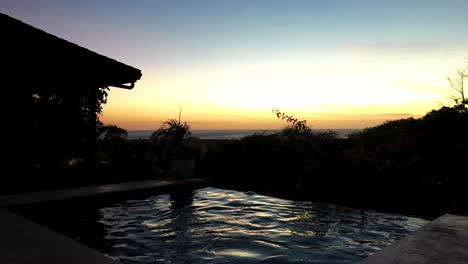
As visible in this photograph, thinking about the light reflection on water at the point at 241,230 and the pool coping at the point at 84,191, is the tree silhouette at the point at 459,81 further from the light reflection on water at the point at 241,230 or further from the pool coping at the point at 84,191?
the pool coping at the point at 84,191

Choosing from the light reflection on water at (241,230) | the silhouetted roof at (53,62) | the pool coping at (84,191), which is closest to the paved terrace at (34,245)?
the pool coping at (84,191)

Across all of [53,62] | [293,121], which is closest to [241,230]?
[53,62]

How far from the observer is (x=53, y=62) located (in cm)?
940

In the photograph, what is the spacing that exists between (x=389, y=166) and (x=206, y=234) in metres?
6.96

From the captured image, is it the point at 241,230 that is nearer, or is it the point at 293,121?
the point at 241,230

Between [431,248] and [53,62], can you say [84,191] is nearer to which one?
[53,62]

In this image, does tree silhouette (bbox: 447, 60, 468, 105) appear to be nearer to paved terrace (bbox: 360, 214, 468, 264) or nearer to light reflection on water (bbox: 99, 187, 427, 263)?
light reflection on water (bbox: 99, 187, 427, 263)

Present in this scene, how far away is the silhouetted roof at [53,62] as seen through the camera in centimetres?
803

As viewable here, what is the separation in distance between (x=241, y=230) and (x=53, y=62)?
6836 mm

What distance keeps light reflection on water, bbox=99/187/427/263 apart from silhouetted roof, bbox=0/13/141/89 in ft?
12.6

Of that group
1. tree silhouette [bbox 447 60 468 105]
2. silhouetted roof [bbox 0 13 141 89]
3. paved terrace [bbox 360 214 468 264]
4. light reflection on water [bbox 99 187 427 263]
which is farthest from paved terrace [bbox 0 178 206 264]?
tree silhouette [bbox 447 60 468 105]

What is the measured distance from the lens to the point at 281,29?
45.8 feet

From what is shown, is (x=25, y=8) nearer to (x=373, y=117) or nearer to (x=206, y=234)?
(x=206, y=234)

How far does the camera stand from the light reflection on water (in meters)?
5.14
